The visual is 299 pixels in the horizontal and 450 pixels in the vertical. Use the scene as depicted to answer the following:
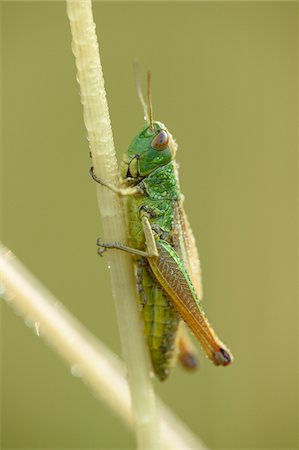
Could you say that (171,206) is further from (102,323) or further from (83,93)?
(102,323)

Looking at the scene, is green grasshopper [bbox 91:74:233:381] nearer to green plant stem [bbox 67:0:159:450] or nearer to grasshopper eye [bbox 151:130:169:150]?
grasshopper eye [bbox 151:130:169:150]

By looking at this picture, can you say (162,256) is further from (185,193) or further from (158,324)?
(185,193)

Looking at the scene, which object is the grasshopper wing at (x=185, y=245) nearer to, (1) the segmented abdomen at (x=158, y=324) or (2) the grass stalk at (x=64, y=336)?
(1) the segmented abdomen at (x=158, y=324)

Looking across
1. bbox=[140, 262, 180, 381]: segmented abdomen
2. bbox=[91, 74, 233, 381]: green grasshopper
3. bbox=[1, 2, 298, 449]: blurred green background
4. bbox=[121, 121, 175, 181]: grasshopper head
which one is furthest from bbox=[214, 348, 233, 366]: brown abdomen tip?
bbox=[1, 2, 298, 449]: blurred green background

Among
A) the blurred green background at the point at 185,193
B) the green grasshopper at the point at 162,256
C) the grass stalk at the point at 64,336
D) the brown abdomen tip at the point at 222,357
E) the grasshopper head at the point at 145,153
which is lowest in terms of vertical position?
the grass stalk at the point at 64,336

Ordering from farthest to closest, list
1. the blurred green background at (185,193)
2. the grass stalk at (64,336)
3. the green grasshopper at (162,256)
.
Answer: the blurred green background at (185,193), the green grasshopper at (162,256), the grass stalk at (64,336)

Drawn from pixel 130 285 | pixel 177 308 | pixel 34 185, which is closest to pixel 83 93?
pixel 130 285

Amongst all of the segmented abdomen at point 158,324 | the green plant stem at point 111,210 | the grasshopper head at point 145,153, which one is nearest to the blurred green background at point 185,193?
the grasshopper head at point 145,153
